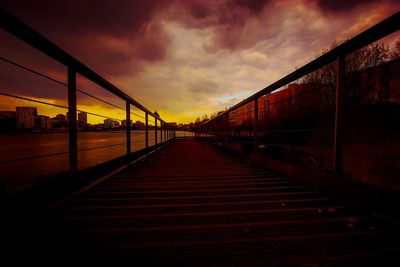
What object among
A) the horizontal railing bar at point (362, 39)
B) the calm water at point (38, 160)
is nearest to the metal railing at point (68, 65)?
the calm water at point (38, 160)

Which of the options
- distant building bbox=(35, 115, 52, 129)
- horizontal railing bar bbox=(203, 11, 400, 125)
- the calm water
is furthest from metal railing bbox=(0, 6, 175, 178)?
horizontal railing bar bbox=(203, 11, 400, 125)

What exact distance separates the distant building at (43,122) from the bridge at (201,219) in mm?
748

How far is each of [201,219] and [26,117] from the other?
1.99 m

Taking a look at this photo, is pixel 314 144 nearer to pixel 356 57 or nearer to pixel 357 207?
pixel 356 57

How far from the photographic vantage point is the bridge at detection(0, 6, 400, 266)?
0.80 meters

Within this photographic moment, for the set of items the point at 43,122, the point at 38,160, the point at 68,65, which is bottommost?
the point at 38,160

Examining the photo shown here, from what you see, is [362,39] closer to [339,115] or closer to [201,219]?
[339,115]

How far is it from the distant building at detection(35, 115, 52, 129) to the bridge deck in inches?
39.2

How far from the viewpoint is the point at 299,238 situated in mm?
915

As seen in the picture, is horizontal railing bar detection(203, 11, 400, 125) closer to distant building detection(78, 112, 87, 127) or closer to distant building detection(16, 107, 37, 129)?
distant building detection(78, 112, 87, 127)

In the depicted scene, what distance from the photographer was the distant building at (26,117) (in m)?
1.63

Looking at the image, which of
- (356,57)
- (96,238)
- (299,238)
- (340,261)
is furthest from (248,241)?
(356,57)

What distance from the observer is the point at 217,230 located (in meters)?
1.00

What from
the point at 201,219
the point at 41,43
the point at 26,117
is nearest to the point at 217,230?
the point at 201,219
